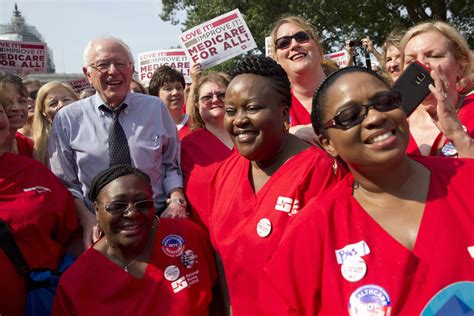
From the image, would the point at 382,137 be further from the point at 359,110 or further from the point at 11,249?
the point at 11,249

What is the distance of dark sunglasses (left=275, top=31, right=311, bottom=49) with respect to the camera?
3834mm

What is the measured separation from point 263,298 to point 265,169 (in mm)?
812

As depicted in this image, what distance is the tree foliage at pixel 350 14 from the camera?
16.6m

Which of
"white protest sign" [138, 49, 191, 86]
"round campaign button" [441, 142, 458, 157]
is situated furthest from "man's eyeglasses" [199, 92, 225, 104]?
"white protest sign" [138, 49, 191, 86]

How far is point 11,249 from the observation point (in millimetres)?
3156

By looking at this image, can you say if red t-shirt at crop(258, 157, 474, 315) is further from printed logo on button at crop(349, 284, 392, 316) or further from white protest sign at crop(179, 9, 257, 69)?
white protest sign at crop(179, 9, 257, 69)

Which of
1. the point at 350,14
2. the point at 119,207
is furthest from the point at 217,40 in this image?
the point at 350,14

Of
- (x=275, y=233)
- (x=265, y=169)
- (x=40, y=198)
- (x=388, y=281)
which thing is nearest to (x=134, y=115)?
(x=40, y=198)

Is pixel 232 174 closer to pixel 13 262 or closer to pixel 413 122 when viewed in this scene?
pixel 413 122

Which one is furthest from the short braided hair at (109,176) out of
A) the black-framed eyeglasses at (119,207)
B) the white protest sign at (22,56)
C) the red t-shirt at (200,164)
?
the white protest sign at (22,56)

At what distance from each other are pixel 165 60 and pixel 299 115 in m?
5.18

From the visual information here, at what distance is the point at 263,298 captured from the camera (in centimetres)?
204

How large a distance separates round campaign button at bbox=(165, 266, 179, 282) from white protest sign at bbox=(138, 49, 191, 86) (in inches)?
225

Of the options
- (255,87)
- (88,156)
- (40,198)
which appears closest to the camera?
(255,87)
